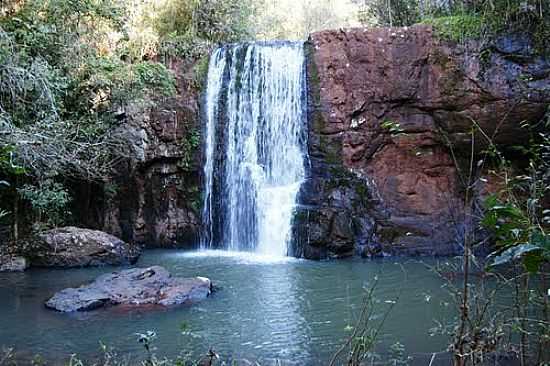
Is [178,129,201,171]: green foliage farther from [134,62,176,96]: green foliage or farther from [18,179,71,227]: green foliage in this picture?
[18,179,71,227]: green foliage

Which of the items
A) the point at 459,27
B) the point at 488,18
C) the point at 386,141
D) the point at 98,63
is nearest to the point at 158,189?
the point at 98,63

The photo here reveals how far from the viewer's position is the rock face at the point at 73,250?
10.4m

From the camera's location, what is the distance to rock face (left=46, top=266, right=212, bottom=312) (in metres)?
7.46

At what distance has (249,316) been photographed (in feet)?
22.8

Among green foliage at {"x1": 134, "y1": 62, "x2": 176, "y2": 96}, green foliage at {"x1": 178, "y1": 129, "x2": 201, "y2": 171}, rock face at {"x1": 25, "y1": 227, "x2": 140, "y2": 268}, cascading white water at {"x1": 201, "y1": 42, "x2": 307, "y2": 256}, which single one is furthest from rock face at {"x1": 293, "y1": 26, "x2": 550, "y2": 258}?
rock face at {"x1": 25, "y1": 227, "x2": 140, "y2": 268}

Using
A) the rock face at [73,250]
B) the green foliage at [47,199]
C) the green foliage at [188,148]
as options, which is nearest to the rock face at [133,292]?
the rock face at [73,250]

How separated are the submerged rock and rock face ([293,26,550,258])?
474cm

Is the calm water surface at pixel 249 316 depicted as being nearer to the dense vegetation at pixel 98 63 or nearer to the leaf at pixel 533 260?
the dense vegetation at pixel 98 63

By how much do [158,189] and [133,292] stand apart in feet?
18.0

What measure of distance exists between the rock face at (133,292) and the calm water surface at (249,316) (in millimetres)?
211

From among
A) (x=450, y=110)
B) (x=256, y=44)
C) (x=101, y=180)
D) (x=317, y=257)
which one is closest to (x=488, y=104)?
(x=450, y=110)

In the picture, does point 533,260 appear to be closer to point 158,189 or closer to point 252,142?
point 252,142

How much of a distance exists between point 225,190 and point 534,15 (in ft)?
21.9

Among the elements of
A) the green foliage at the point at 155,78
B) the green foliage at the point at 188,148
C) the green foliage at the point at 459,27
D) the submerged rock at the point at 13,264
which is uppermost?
the green foliage at the point at 459,27
